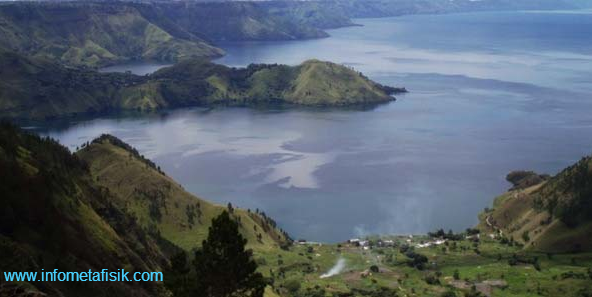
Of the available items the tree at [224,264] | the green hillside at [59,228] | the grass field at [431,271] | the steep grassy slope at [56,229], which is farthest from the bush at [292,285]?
the tree at [224,264]

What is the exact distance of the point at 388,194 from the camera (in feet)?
579

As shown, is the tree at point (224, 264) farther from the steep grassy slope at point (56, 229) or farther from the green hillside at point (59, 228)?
the steep grassy slope at point (56, 229)

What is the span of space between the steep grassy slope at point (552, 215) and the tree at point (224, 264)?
104691 mm

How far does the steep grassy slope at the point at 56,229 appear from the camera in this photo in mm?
51312

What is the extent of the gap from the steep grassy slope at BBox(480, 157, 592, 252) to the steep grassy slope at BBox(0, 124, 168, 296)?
86.0 metres

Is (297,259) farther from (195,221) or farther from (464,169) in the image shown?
(464,169)

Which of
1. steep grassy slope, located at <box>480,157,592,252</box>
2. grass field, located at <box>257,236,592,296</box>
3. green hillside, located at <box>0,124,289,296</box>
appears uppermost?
green hillside, located at <box>0,124,289,296</box>

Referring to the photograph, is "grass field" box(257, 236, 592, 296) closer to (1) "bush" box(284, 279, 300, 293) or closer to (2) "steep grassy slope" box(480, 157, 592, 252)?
(1) "bush" box(284, 279, 300, 293)

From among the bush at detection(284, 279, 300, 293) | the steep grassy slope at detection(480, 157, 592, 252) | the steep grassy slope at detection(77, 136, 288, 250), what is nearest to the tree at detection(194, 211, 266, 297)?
the bush at detection(284, 279, 300, 293)

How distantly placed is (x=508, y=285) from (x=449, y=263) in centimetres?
1765

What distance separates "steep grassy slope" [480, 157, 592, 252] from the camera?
131125mm

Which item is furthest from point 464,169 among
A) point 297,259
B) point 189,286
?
point 189,286

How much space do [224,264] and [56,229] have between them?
26.1 meters

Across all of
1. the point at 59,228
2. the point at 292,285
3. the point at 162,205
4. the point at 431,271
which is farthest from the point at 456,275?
the point at 59,228
